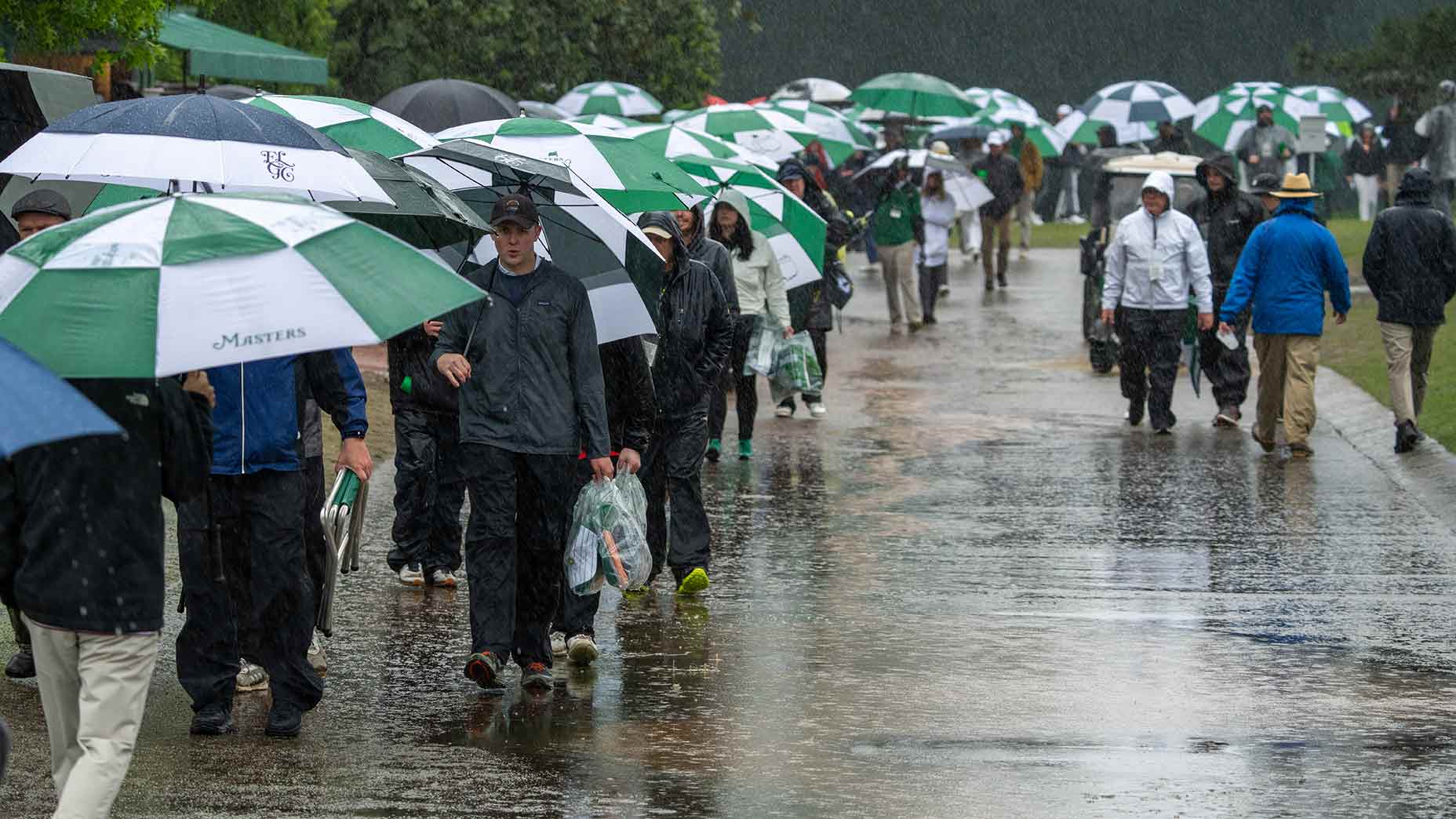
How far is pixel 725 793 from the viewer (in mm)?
6820

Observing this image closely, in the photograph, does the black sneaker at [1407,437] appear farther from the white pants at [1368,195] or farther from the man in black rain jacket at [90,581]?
the white pants at [1368,195]

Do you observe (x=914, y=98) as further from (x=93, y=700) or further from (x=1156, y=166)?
(x=93, y=700)

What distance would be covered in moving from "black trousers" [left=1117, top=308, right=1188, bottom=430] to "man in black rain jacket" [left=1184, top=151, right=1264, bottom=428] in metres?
0.37

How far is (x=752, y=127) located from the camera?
22.2m

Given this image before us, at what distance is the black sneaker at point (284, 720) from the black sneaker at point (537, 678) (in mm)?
993

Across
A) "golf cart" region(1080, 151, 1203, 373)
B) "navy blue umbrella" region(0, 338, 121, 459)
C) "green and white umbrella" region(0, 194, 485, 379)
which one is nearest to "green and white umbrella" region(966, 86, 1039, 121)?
"golf cart" region(1080, 151, 1203, 373)

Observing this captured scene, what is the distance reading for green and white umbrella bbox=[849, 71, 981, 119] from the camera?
29.6 meters

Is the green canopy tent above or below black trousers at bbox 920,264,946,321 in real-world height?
above

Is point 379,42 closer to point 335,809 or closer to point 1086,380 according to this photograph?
point 1086,380

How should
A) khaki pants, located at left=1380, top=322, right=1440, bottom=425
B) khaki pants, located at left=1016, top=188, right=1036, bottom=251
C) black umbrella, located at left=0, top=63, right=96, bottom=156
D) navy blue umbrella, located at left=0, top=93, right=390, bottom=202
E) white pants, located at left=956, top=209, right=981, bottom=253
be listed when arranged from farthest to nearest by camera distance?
khaki pants, located at left=1016, top=188, right=1036, bottom=251, white pants, located at left=956, top=209, right=981, bottom=253, khaki pants, located at left=1380, top=322, right=1440, bottom=425, black umbrella, located at left=0, top=63, right=96, bottom=156, navy blue umbrella, located at left=0, top=93, right=390, bottom=202

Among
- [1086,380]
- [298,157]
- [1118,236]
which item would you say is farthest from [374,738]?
[1086,380]

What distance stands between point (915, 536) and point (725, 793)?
528cm

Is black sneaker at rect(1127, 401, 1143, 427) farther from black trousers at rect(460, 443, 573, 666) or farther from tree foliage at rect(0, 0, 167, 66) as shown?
black trousers at rect(460, 443, 573, 666)

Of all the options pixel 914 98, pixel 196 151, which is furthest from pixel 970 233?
pixel 196 151
